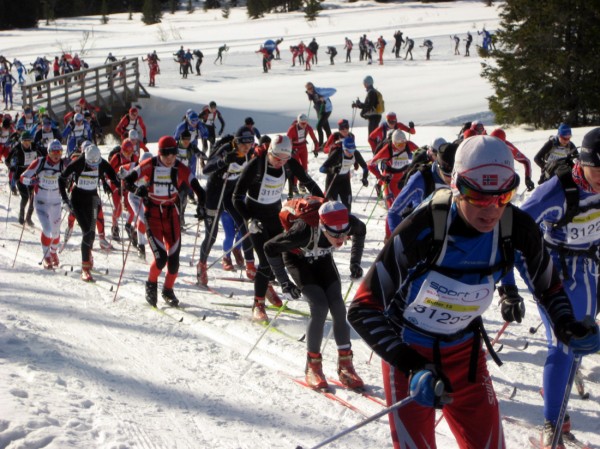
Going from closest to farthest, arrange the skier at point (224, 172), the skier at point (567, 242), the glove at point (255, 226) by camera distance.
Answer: the skier at point (567, 242), the glove at point (255, 226), the skier at point (224, 172)

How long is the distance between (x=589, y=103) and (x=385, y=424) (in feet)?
57.4

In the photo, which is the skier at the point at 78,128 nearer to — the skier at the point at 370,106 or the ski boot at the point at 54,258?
the skier at the point at 370,106

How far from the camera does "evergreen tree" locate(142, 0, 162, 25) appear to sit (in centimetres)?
7462

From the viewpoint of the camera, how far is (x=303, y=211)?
596 cm

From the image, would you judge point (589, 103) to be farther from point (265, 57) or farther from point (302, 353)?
point (265, 57)

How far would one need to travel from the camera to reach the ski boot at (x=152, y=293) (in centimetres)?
825

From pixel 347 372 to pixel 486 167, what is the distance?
3.22m

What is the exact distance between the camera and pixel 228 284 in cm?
956

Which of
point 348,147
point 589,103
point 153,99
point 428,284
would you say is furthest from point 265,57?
point 428,284

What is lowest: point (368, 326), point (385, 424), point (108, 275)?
point (108, 275)

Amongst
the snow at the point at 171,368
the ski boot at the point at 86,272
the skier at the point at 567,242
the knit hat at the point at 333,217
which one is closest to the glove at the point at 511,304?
the skier at the point at 567,242

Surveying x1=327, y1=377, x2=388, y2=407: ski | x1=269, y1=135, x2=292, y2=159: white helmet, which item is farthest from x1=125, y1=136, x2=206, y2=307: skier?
x1=327, y1=377, x2=388, y2=407: ski

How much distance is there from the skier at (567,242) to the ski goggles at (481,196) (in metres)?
1.68

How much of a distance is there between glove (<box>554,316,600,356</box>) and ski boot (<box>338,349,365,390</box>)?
2.70 m
